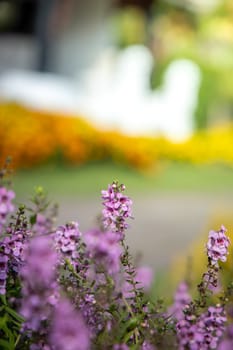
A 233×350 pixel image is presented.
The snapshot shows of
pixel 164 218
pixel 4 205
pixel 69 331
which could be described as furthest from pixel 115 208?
pixel 164 218

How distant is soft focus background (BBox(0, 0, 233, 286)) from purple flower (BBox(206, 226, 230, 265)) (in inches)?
160

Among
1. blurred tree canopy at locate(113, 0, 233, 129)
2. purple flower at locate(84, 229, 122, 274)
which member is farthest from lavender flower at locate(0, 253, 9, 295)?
blurred tree canopy at locate(113, 0, 233, 129)

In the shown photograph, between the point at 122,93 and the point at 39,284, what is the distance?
14.3 m

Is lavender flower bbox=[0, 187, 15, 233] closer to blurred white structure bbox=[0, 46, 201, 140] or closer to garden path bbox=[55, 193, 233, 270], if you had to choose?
garden path bbox=[55, 193, 233, 270]

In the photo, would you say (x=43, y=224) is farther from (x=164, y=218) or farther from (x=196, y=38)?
(x=196, y=38)

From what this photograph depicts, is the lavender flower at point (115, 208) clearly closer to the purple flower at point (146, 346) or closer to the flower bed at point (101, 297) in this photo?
the flower bed at point (101, 297)

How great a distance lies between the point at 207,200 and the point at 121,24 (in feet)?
36.3

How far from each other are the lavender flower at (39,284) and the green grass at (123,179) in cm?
633

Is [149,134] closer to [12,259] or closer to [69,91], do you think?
[69,91]

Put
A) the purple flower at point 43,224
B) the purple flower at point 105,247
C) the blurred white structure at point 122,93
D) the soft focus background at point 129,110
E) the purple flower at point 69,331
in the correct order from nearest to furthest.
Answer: the purple flower at point 69,331, the purple flower at point 105,247, the purple flower at point 43,224, the soft focus background at point 129,110, the blurred white structure at point 122,93

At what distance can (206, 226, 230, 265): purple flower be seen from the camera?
6.36 ft

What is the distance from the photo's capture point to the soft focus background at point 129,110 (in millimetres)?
8680

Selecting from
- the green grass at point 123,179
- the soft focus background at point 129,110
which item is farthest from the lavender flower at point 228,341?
the green grass at point 123,179

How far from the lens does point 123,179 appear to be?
9867 millimetres
